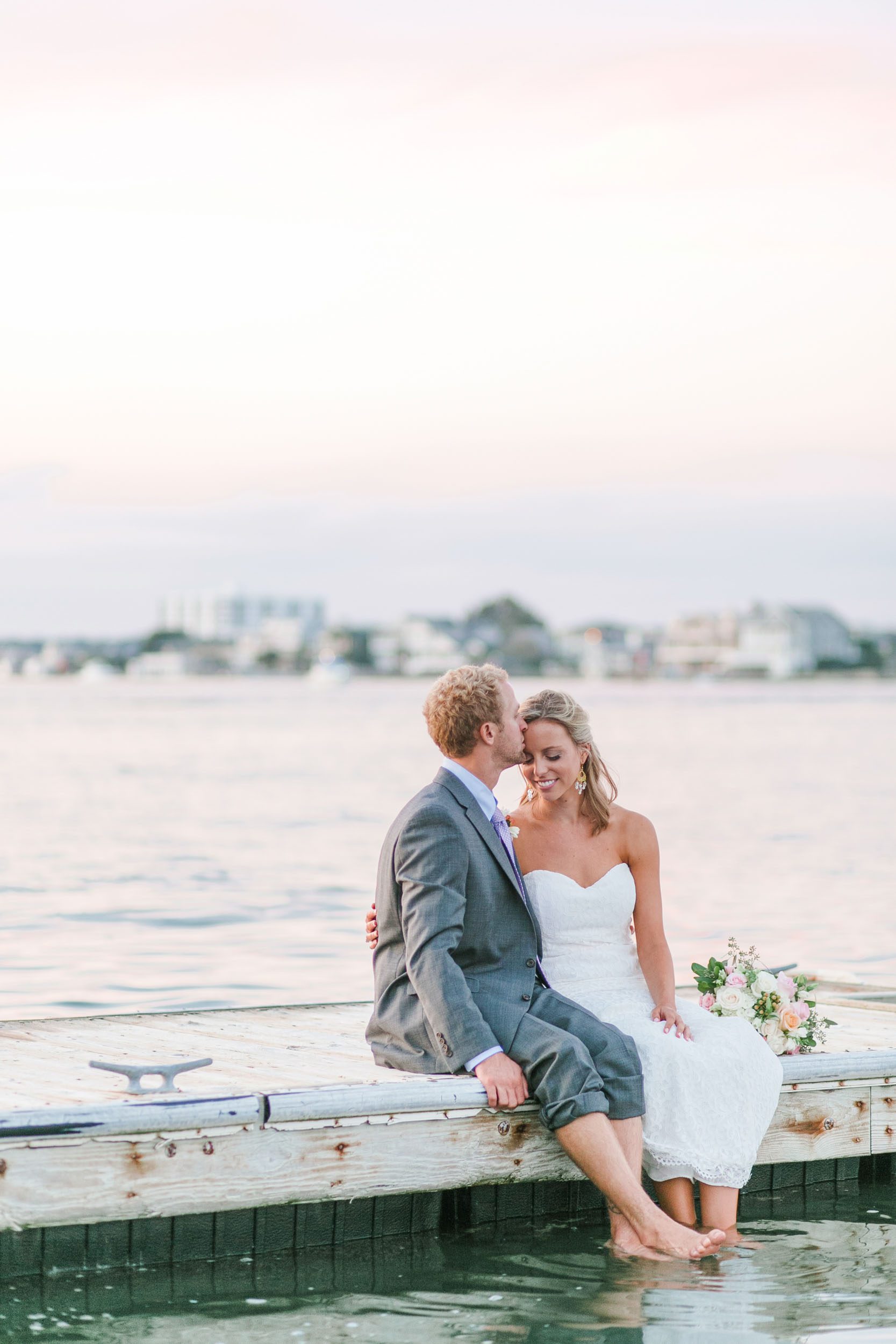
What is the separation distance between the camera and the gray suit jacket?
5750mm

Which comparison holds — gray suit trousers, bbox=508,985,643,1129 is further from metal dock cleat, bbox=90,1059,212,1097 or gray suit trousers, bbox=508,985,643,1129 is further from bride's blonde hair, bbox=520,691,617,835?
metal dock cleat, bbox=90,1059,212,1097

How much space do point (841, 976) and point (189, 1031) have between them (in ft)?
12.7

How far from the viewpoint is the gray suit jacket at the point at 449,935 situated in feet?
18.9

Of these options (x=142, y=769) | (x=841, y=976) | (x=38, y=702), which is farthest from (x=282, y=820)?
(x=38, y=702)

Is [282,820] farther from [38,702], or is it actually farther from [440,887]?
[38,702]

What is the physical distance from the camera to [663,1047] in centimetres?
602

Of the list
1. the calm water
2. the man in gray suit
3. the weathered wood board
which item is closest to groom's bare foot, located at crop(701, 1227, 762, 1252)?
the man in gray suit

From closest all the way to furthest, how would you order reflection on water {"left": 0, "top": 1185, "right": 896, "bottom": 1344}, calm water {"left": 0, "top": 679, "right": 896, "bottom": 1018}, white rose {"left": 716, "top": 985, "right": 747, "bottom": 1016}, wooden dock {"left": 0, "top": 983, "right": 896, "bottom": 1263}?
wooden dock {"left": 0, "top": 983, "right": 896, "bottom": 1263} → reflection on water {"left": 0, "top": 1185, "right": 896, "bottom": 1344} → white rose {"left": 716, "top": 985, "right": 747, "bottom": 1016} → calm water {"left": 0, "top": 679, "right": 896, "bottom": 1018}

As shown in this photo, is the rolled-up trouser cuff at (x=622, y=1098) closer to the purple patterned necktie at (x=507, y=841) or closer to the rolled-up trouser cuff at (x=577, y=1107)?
the rolled-up trouser cuff at (x=577, y=1107)

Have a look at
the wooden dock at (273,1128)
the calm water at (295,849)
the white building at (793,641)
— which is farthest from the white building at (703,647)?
the wooden dock at (273,1128)

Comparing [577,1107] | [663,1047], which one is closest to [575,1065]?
[577,1107]

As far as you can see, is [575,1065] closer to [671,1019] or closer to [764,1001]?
[671,1019]

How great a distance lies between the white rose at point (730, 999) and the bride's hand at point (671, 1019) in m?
0.33

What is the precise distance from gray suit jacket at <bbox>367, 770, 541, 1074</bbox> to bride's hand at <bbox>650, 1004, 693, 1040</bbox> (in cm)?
48
